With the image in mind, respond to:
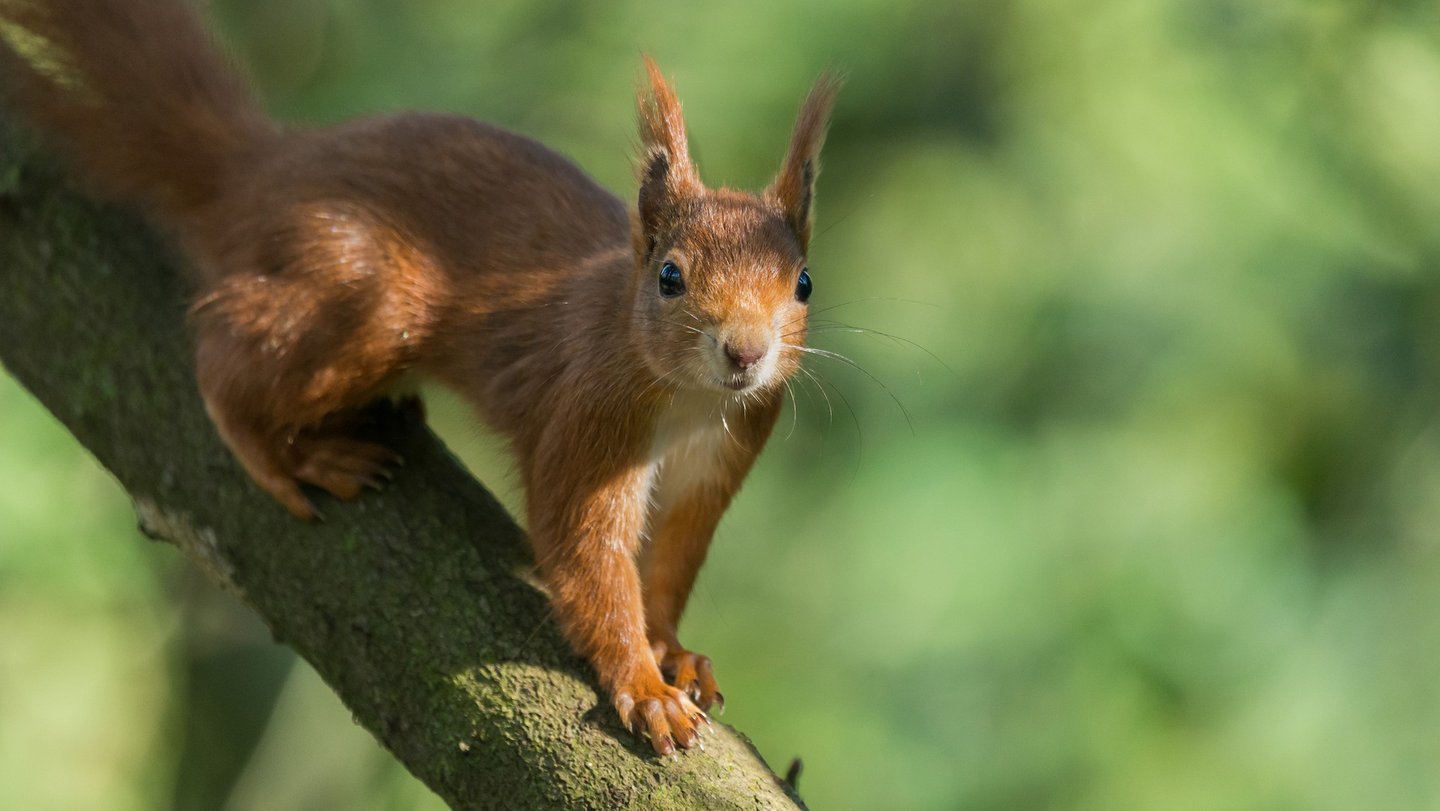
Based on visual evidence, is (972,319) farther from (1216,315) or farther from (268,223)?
(268,223)

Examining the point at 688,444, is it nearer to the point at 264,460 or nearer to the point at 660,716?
the point at 660,716

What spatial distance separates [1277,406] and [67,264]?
13.5ft

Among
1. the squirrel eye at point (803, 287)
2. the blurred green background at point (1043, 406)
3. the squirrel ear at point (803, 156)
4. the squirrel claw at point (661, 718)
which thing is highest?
the blurred green background at point (1043, 406)

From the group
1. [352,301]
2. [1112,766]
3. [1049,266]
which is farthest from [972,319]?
[352,301]

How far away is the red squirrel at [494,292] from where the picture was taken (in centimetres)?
289

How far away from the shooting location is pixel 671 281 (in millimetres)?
2885

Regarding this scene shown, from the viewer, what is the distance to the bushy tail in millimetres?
3605

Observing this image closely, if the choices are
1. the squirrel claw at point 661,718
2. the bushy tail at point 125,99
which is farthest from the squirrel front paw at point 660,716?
the bushy tail at point 125,99

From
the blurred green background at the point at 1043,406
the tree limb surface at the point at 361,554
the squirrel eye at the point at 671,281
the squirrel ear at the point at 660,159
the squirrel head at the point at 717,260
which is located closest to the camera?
the tree limb surface at the point at 361,554

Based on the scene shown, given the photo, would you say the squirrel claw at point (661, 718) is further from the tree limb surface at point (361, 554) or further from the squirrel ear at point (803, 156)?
the squirrel ear at point (803, 156)

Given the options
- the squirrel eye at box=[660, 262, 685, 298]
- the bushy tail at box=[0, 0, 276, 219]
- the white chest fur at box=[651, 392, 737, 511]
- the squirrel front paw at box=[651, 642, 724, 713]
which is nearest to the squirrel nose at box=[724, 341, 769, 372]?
the squirrel eye at box=[660, 262, 685, 298]

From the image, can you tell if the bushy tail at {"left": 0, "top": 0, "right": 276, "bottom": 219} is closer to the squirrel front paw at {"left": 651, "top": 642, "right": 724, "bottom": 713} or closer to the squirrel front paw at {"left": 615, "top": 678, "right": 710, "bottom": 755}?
the squirrel front paw at {"left": 651, "top": 642, "right": 724, "bottom": 713}

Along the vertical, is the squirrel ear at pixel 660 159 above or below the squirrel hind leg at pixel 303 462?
above

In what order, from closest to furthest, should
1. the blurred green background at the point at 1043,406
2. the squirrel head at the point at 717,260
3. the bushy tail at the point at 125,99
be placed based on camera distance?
1. the squirrel head at the point at 717,260
2. the bushy tail at the point at 125,99
3. the blurred green background at the point at 1043,406
